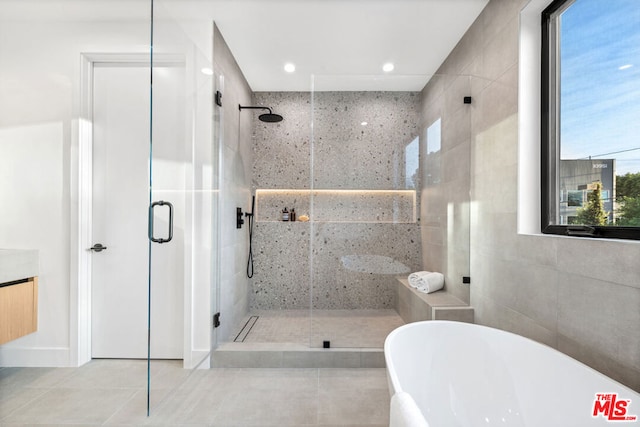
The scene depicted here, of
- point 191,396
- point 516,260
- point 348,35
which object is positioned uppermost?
point 348,35

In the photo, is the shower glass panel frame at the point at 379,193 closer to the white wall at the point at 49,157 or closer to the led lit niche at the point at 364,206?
the led lit niche at the point at 364,206

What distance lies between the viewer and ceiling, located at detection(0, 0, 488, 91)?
229 cm

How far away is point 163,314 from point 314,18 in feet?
8.00

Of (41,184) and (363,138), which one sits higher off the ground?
(363,138)

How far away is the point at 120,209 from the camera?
2.58 metres

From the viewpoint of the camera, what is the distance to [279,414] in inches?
73.2

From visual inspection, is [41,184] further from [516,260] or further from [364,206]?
[516,260]

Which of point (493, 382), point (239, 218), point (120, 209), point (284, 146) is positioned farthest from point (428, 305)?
point (120, 209)

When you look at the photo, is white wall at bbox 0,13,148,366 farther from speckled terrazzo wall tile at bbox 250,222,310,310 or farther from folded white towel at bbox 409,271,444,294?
folded white towel at bbox 409,271,444,294

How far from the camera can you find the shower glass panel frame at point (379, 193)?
7.96 feet

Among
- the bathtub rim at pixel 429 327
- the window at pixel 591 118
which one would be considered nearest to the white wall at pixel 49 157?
the bathtub rim at pixel 429 327

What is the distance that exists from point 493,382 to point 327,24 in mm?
2664

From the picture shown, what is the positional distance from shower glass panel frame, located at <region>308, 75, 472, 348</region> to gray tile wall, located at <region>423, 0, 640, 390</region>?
0.11 m

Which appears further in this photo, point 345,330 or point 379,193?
point 345,330
